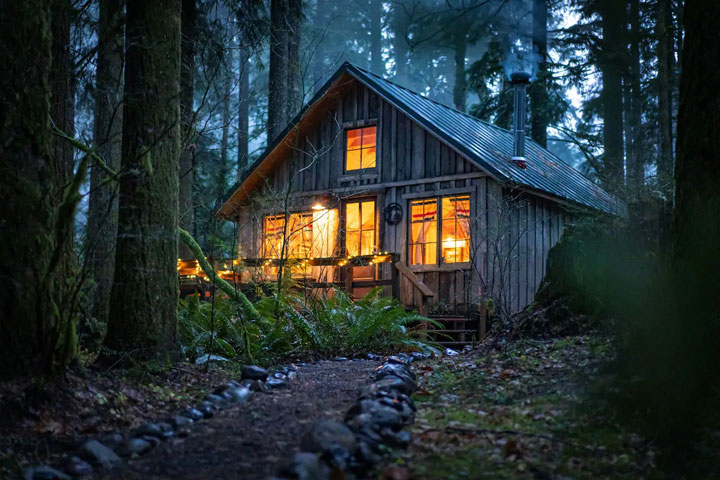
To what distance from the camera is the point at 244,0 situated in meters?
12.6

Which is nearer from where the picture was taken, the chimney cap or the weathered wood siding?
the weathered wood siding

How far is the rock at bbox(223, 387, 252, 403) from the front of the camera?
14.9 ft

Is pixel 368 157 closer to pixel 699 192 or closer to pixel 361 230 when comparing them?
pixel 361 230

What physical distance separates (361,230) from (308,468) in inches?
502

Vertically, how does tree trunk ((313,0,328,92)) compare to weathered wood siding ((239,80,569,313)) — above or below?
above

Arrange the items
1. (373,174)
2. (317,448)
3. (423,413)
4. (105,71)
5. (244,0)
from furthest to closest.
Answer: (373,174)
(244,0)
(105,71)
(423,413)
(317,448)

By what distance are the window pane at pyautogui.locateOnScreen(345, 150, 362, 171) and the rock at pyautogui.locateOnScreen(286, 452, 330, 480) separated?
13143 mm

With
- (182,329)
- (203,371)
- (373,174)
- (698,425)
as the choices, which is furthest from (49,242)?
(373,174)

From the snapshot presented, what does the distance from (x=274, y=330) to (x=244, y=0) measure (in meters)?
7.79

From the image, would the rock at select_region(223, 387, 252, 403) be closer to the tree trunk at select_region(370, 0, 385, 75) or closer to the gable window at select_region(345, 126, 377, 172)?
the gable window at select_region(345, 126, 377, 172)

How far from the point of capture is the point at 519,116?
15320 mm

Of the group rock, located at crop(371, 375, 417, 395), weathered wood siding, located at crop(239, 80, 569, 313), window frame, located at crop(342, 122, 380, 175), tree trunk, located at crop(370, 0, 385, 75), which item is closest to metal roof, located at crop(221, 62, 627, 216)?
weathered wood siding, located at crop(239, 80, 569, 313)

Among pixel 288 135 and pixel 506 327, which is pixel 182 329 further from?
pixel 288 135

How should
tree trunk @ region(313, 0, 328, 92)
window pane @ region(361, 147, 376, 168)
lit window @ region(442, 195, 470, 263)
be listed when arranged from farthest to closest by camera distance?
tree trunk @ region(313, 0, 328, 92) → window pane @ region(361, 147, 376, 168) → lit window @ region(442, 195, 470, 263)
